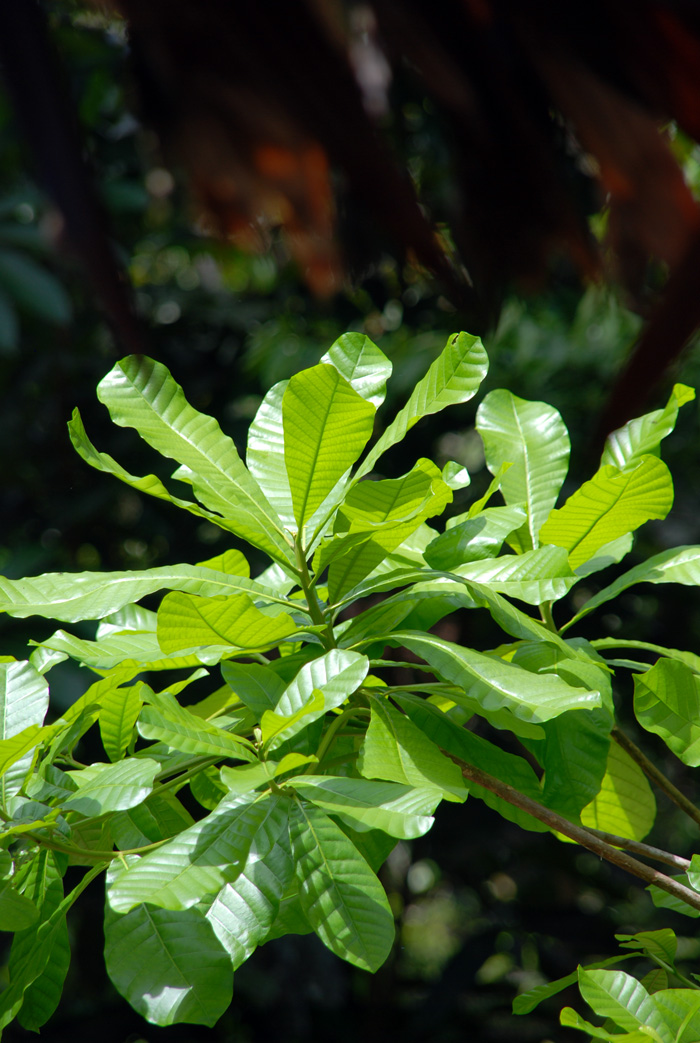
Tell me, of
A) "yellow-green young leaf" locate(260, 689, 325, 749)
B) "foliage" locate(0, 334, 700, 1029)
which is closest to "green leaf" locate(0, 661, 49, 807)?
"foliage" locate(0, 334, 700, 1029)

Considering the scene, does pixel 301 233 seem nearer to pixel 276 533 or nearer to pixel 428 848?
pixel 276 533

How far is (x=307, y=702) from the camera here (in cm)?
37

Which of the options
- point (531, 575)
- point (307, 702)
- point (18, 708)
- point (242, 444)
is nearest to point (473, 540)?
point (531, 575)

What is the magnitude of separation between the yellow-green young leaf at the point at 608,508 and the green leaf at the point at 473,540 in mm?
27

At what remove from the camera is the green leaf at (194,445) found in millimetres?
461

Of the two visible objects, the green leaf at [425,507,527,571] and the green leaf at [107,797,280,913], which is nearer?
the green leaf at [107,797,280,913]

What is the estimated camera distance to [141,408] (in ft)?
1.56

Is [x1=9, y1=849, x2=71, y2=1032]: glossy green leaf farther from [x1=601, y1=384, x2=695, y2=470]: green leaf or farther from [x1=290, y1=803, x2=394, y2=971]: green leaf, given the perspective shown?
[x1=601, y1=384, x2=695, y2=470]: green leaf

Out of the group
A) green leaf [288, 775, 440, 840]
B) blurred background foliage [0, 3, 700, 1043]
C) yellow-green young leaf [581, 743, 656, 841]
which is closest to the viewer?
green leaf [288, 775, 440, 840]

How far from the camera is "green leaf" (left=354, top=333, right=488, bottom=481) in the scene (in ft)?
1.44

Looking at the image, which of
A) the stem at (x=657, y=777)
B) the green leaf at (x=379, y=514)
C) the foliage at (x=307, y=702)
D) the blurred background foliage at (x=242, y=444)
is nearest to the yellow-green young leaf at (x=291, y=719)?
the foliage at (x=307, y=702)

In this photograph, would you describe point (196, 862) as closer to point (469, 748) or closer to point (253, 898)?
point (253, 898)

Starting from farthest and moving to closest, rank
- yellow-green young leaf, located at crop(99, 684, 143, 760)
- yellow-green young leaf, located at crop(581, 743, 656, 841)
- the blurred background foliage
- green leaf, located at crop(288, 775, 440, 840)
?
the blurred background foliage
yellow-green young leaf, located at crop(581, 743, 656, 841)
yellow-green young leaf, located at crop(99, 684, 143, 760)
green leaf, located at crop(288, 775, 440, 840)

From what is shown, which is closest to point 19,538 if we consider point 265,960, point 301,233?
point 265,960
